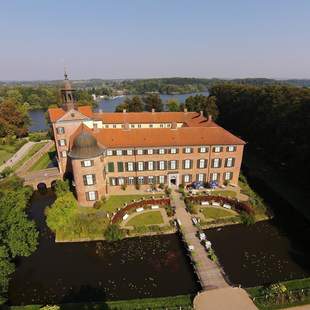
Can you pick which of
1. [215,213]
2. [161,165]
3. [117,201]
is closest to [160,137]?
[161,165]

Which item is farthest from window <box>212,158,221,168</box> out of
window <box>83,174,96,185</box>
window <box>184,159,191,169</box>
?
window <box>83,174,96,185</box>

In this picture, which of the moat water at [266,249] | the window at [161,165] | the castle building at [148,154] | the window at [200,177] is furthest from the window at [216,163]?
the moat water at [266,249]

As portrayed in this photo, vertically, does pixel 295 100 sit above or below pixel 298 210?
above

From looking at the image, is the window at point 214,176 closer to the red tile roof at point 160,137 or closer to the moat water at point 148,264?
the red tile roof at point 160,137

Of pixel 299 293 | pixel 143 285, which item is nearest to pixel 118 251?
pixel 143 285

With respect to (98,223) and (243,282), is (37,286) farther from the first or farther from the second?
(243,282)

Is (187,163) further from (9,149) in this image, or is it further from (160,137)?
(9,149)
